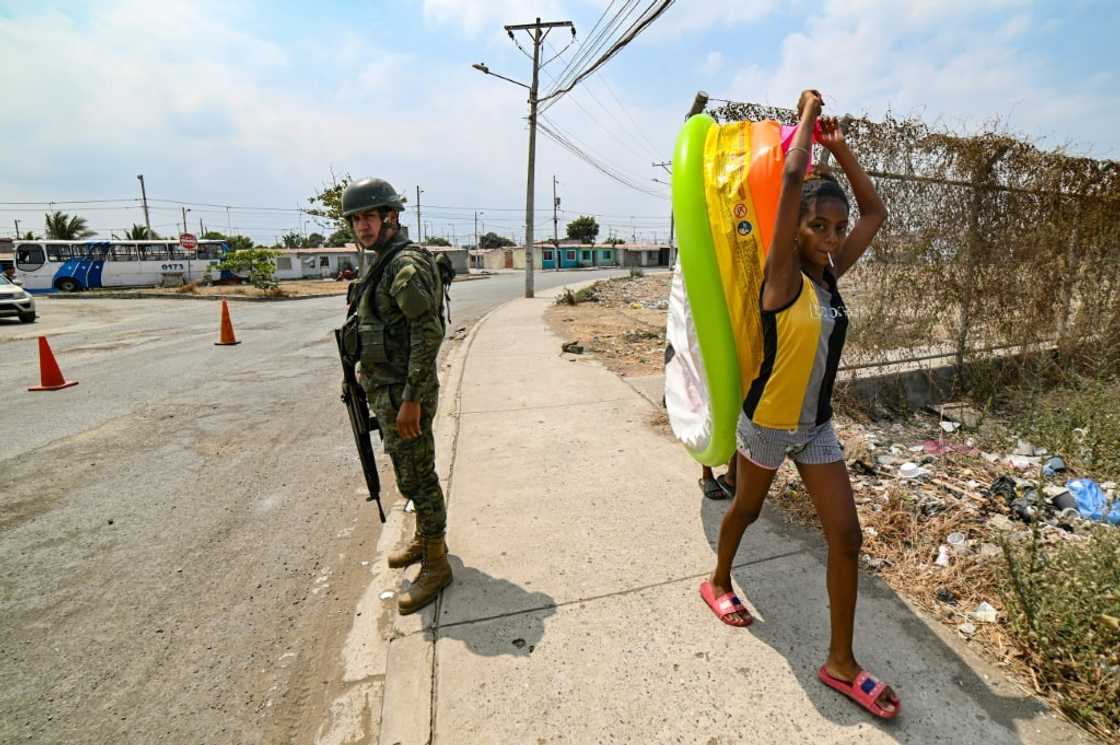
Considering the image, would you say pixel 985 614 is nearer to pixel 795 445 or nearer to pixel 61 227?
pixel 795 445

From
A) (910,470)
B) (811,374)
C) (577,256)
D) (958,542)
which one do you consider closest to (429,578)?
(811,374)

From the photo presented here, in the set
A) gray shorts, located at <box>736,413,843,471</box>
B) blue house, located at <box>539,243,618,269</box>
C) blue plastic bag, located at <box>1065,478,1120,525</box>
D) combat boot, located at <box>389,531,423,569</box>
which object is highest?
blue house, located at <box>539,243,618,269</box>

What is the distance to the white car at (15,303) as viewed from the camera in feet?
44.1

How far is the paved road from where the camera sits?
6.74 ft

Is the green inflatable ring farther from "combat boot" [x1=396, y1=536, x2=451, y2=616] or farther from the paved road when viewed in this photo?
the paved road

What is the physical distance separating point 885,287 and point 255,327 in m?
12.7

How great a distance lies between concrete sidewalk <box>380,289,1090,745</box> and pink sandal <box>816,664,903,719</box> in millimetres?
36

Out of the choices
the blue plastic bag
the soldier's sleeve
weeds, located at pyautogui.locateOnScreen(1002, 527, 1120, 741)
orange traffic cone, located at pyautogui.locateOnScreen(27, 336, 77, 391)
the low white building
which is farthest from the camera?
the low white building

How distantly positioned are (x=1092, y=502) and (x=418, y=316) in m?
3.77

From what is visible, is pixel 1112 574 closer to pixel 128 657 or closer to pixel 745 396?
pixel 745 396

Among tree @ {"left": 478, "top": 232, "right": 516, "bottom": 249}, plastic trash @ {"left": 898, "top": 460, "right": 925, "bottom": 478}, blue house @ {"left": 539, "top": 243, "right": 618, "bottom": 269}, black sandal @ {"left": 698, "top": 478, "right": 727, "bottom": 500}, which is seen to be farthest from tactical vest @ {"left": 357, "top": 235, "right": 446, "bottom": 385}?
tree @ {"left": 478, "top": 232, "right": 516, "bottom": 249}

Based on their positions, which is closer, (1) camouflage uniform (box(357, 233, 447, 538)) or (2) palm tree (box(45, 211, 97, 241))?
(1) camouflage uniform (box(357, 233, 447, 538))

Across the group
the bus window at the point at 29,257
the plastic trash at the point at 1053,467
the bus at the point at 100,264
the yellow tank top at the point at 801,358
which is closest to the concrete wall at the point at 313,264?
the bus at the point at 100,264

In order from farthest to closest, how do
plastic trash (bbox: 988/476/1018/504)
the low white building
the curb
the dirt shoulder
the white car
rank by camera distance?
the low white building
the curb
the white car
the dirt shoulder
plastic trash (bbox: 988/476/1018/504)
